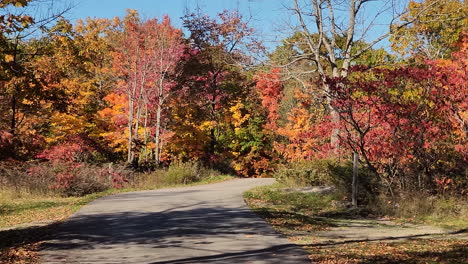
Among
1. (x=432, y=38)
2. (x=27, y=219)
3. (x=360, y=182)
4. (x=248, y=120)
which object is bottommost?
(x=27, y=219)

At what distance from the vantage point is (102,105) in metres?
33.3

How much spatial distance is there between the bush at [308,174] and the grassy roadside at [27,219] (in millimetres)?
6103

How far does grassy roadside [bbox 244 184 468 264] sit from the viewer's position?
262 inches

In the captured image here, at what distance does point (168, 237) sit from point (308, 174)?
33.6ft

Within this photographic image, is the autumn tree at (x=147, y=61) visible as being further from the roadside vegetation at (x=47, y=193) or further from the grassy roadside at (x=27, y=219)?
the grassy roadside at (x=27, y=219)

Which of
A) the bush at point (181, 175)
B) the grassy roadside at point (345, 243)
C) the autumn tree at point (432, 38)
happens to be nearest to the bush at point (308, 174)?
the grassy roadside at point (345, 243)

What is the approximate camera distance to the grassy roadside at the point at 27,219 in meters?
7.41

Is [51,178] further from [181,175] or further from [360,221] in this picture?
[360,221]

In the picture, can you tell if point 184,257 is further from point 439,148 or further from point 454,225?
point 439,148

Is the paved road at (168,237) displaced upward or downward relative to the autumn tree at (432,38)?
downward

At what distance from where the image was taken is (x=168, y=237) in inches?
334

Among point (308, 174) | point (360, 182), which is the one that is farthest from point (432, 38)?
point (360, 182)

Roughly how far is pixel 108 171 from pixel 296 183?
25.6 feet

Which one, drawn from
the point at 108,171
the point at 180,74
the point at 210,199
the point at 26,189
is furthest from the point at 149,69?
the point at 210,199
